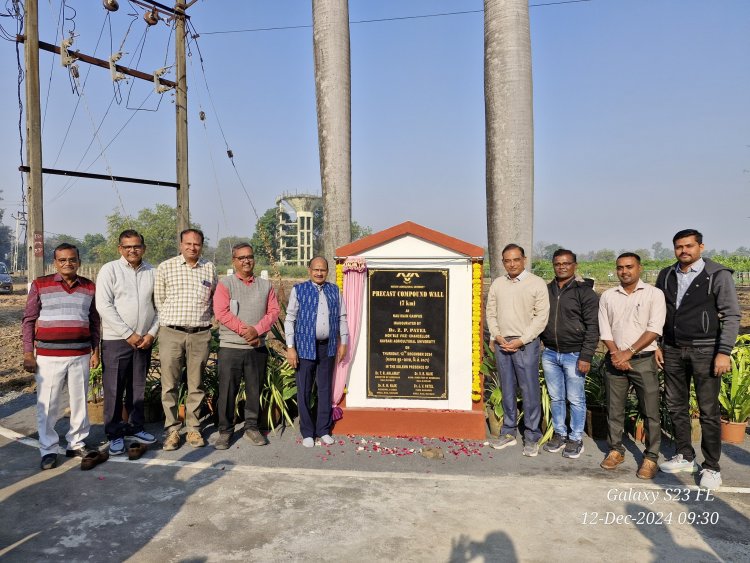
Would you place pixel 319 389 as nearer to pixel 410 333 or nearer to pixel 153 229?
pixel 410 333

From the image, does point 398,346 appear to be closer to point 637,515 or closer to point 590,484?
point 590,484

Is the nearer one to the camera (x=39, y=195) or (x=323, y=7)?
(x=323, y=7)

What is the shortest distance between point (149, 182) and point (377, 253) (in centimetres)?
620

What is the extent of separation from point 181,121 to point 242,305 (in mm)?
6304

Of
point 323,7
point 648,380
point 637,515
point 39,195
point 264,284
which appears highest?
point 323,7

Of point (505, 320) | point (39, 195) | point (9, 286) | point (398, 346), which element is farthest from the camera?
point (9, 286)

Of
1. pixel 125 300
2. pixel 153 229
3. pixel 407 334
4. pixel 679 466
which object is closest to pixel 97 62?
pixel 125 300

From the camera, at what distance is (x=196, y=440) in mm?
5156

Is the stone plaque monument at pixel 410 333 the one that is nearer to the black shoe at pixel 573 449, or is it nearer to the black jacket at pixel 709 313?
the black shoe at pixel 573 449

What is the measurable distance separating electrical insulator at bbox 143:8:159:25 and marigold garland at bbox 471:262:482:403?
8.29 m

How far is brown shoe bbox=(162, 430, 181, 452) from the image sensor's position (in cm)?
504

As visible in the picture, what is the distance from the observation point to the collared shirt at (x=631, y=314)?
4.42 m

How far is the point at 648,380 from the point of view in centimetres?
455

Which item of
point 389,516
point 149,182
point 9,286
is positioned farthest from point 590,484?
point 9,286
